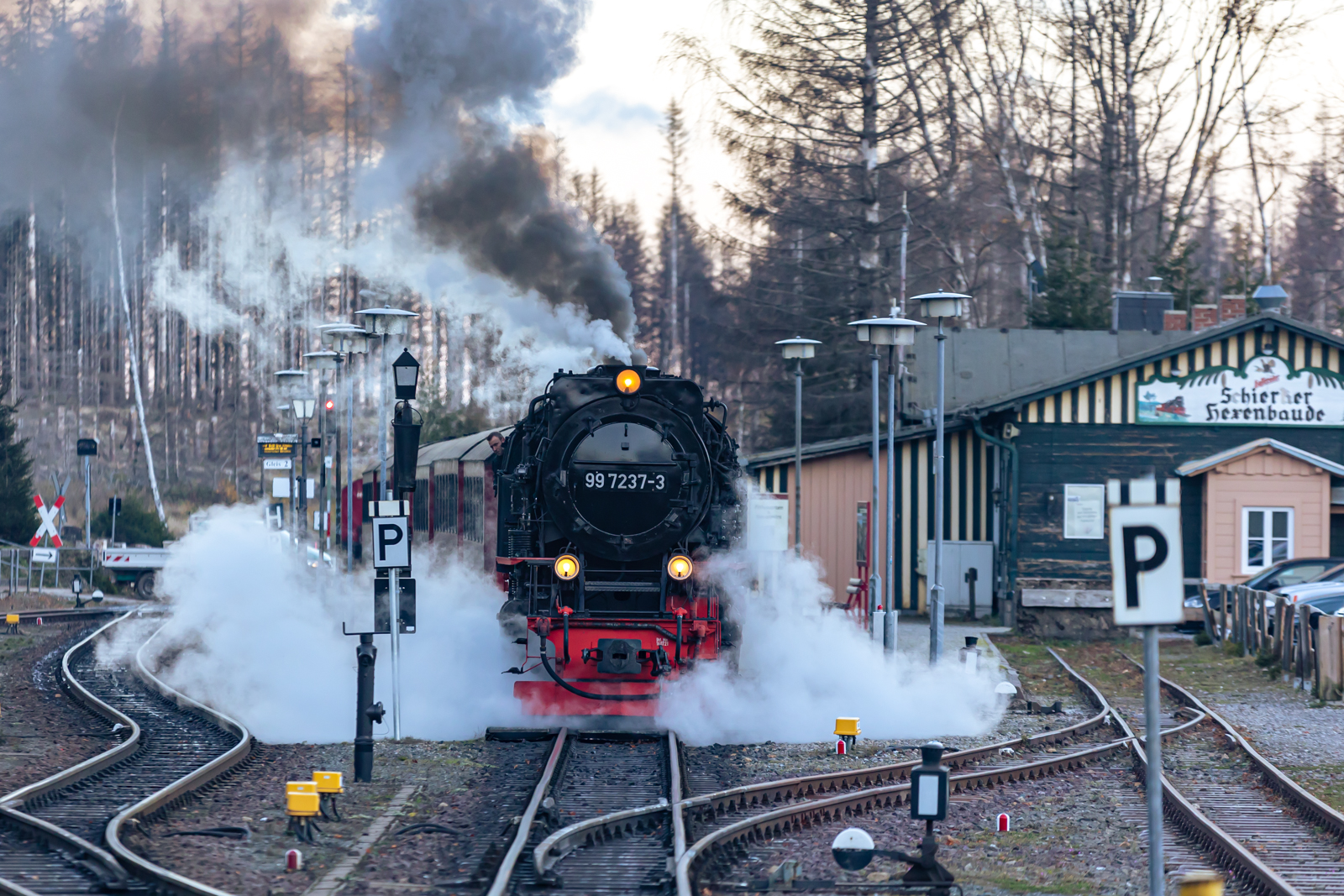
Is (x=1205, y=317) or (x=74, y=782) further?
(x=1205, y=317)

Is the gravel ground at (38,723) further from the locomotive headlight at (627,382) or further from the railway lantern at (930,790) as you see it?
the railway lantern at (930,790)

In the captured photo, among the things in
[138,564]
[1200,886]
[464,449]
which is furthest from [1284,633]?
[138,564]

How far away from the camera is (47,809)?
9414mm

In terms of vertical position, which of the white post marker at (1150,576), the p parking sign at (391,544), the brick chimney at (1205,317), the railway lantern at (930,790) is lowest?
the railway lantern at (930,790)

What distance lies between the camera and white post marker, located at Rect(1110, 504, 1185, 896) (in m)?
5.65

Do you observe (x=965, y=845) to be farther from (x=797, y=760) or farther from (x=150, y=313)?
(x=150, y=313)

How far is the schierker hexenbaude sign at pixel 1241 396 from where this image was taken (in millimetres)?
23875

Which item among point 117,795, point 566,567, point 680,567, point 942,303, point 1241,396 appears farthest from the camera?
point 1241,396

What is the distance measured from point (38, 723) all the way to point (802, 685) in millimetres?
7387

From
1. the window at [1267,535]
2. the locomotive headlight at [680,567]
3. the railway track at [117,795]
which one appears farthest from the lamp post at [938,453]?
the window at [1267,535]

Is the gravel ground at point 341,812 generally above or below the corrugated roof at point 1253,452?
below

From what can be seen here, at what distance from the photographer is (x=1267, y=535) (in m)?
23.9

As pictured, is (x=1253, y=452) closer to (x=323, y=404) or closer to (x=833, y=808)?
(x=833, y=808)

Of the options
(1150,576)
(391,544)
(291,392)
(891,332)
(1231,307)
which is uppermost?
(1231,307)
